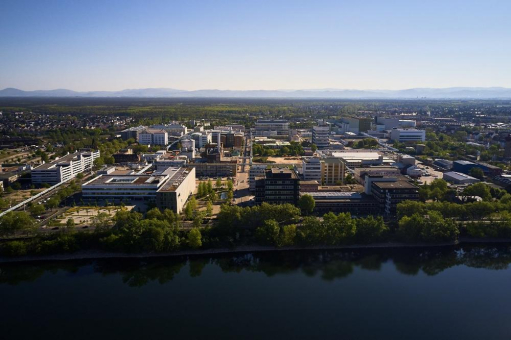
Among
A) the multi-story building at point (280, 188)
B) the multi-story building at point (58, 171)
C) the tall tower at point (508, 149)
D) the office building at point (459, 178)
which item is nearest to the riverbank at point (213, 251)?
the multi-story building at point (280, 188)

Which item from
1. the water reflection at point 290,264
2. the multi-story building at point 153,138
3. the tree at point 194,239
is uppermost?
the multi-story building at point 153,138

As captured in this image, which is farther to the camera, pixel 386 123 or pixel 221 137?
pixel 386 123

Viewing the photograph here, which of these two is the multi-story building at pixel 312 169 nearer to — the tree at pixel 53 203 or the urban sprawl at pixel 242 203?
the urban sprawl at pixel 242 203

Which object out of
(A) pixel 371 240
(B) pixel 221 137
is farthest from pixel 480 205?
(B) pixel 221 137

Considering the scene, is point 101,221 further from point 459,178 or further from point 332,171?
point 459,178

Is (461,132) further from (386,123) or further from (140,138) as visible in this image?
(140,138)

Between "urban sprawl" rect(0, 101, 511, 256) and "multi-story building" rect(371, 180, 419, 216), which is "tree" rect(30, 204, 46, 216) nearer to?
"urban sprawl" rect(0, 101, 511, 256)
